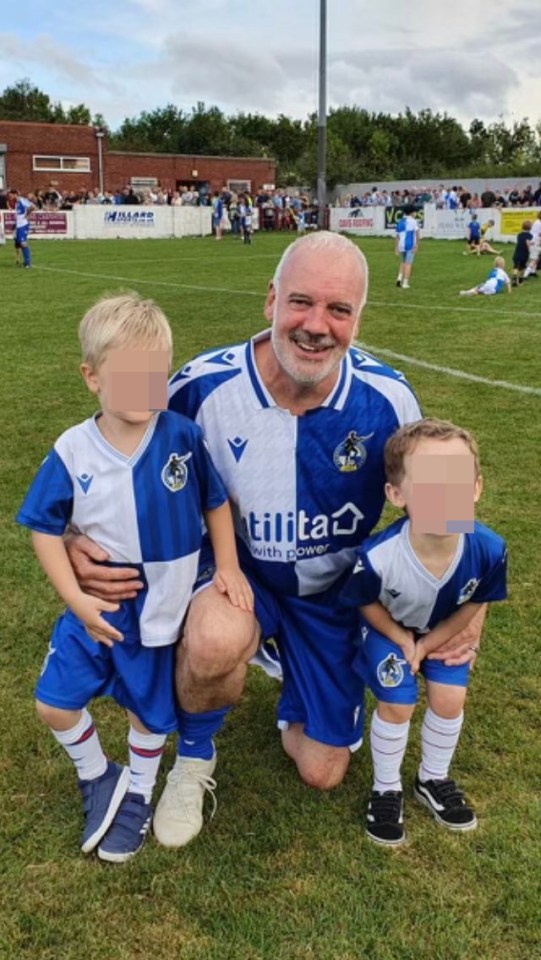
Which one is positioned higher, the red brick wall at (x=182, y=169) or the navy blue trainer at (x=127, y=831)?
the red brick wall at (x=182, y=169)

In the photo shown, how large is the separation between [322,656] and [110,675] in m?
0.80

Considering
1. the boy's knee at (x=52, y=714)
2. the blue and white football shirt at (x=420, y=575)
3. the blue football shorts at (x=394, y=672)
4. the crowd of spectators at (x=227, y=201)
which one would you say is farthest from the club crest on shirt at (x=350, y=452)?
the crowd of spectators at (x=227, y=201)

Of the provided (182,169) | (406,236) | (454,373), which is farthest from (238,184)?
(454,373)

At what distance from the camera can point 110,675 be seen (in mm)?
2703

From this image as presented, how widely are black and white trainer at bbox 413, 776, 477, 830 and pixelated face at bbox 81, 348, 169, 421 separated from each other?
1.54 meters

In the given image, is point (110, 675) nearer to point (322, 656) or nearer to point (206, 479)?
point (206, 479)

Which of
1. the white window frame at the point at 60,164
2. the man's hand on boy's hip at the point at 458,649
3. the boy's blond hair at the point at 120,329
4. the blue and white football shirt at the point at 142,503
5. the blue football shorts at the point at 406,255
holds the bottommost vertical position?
the man's hand on boy's hip at the point at 458,649

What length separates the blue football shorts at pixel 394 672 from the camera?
273 centimetres

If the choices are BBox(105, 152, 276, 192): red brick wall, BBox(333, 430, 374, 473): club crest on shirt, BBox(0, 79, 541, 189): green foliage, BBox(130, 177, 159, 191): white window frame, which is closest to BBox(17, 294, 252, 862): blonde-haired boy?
BBox(333, 430, 374, 473): club crest on shirt

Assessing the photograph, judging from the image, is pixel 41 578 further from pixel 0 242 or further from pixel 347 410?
pixel 0 242

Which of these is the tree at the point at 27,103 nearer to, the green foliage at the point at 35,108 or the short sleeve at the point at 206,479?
the green foliage at the point at 35,108

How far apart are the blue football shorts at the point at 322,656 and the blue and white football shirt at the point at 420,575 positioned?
0.41 meters

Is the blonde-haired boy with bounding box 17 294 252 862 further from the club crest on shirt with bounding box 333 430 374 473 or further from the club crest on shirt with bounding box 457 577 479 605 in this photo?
the club crest on shirt with bounding box 457 577 479 605

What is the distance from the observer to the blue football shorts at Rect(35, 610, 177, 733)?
2.63 metres
